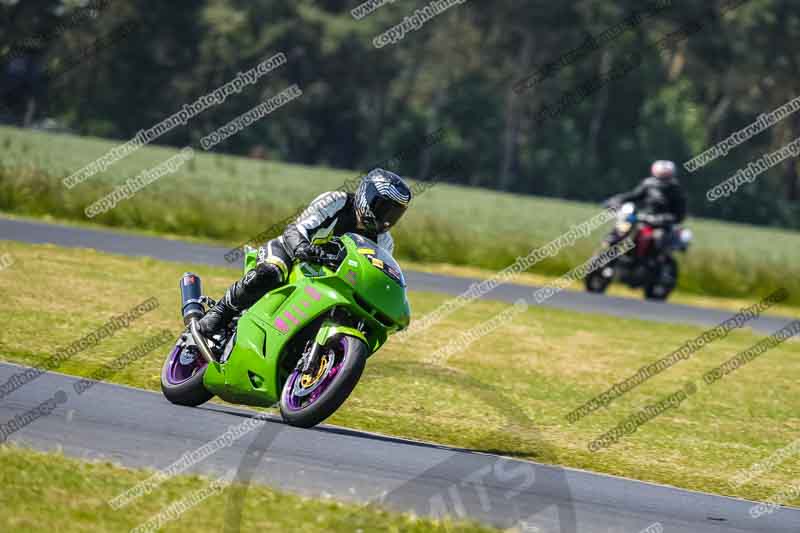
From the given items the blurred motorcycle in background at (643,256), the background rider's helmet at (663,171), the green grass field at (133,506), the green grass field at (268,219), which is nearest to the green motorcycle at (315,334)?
the green grass field at (133,506)

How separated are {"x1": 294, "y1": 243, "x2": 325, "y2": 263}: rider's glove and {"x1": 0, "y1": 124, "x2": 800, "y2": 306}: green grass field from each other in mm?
17990

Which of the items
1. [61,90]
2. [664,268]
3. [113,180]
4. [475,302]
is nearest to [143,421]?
[475,302]

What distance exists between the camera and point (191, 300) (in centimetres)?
902

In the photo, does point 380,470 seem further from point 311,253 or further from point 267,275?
point 267,275

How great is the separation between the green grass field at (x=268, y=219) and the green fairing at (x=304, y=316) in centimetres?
1769

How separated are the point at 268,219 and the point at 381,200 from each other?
62.0 feet

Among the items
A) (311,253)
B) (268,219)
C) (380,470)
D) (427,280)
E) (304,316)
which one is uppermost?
(311,253)

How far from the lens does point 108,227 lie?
25281mm

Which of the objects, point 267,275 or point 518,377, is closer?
point 267,275

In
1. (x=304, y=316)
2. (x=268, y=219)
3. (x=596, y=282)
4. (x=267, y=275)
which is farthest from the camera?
(x=268, y=219)

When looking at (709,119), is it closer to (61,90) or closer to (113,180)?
(61,90)

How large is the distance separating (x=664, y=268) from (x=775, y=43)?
49902 mm

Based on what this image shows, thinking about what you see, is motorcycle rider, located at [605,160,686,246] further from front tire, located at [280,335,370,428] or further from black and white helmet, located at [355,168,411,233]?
front tire, located at [280,335,370,428]

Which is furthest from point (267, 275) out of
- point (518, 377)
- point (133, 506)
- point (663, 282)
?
point (663, 282)
